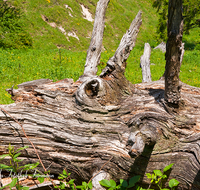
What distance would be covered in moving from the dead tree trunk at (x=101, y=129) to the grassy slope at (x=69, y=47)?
2685 millimetres

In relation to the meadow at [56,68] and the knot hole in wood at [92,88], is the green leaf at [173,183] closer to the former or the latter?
the knot hole in wood at [92,88]

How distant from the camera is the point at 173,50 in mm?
2479

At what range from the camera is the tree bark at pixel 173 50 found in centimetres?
220

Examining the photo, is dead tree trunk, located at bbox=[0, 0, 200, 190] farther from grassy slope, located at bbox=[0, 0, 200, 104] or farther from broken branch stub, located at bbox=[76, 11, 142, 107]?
grassy slope, located at bbox=[0, 0, 200, 104]

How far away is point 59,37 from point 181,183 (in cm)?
1768

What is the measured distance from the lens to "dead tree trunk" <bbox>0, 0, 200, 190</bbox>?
2.60 meters

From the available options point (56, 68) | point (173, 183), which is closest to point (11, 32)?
point (56, 68)

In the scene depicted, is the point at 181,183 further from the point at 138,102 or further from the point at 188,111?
the point at 138,102

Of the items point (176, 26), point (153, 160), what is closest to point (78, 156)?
point (153, 160)

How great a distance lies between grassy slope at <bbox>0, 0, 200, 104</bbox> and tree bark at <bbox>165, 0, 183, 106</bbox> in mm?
4339

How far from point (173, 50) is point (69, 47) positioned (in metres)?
16.3

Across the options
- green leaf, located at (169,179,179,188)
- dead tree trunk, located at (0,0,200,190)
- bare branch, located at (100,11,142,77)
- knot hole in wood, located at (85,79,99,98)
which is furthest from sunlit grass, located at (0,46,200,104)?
green leaf, located at (169,179,179,188)

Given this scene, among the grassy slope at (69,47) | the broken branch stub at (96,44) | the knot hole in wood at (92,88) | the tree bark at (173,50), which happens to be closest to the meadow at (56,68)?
the grassy slope at (69,47)

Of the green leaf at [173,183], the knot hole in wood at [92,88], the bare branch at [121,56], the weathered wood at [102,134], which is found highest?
the bare branch at [121,56]
